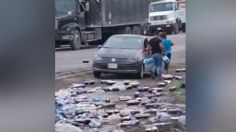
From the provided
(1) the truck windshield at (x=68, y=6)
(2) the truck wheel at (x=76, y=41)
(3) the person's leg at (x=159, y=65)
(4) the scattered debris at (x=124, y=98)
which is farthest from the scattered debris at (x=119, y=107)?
(1) the truck windshield at (x=68, y=6)

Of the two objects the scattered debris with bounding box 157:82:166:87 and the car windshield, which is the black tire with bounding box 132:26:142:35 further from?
the scattered debris with bounding box 157:82:166:87

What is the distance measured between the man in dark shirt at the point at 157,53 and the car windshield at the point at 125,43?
209mm

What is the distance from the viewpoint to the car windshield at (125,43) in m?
7.05

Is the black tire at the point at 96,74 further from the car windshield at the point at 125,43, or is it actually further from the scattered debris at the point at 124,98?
the scattered debris at the point at 124,98

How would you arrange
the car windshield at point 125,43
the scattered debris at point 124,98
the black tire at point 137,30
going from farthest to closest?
the black tire at point 137,30 → the car windshield at point 125,43 → the scattered debris at point 124,98

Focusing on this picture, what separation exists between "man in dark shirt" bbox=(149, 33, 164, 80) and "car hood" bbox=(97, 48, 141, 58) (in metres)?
0.32

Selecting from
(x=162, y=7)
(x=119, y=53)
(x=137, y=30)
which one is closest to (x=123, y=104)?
(x=119, y=53)

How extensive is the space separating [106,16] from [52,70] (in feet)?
35.6

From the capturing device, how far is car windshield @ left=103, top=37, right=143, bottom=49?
23.1ft

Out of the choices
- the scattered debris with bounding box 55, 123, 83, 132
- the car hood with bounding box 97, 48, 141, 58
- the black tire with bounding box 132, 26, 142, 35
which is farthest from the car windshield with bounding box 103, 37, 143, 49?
the scattered debris with bounding box 55, 123, 83, 132

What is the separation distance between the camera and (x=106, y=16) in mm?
13008

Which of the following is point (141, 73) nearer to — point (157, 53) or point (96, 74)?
point (157, 53)

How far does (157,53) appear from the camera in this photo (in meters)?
7.27
